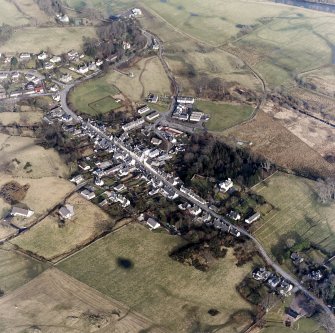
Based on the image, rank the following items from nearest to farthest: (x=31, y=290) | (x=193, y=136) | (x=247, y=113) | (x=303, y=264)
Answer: (x=31, y=290) < (x=303, y=264) < (x=193, y=136) < (x=247, y=113)

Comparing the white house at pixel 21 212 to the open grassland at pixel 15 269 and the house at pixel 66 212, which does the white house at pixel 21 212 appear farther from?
the open grassland at pixel 15 269

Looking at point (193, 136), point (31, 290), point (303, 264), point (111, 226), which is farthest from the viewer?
point (193, 136)

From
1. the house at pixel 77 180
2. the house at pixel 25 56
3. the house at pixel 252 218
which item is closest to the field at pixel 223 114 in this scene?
the house at pixel 252 218

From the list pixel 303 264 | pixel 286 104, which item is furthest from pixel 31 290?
pixel 286 104

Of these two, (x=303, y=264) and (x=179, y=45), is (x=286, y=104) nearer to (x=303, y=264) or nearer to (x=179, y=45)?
(x=179, y=45)

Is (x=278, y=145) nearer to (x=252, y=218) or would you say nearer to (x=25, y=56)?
(x=252, y=218)

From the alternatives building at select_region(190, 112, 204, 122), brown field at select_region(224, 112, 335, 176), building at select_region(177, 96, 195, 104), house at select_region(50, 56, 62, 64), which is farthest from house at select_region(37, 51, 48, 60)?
brown field at select_region(224, 112, 335, 176)
